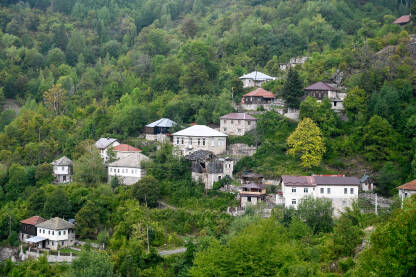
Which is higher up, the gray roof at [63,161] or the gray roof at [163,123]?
the gray roof at [163,123]

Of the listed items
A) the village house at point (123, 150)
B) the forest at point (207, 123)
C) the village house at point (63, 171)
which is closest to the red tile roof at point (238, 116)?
the forest at point (207, 123)

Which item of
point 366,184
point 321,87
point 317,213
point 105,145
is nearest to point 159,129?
point 105,145

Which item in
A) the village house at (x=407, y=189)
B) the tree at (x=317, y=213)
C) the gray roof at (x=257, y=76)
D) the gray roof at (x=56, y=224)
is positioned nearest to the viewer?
the tree at (x=317, y=213)

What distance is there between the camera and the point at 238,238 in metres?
34.5

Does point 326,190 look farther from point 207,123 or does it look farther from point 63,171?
point 63,171

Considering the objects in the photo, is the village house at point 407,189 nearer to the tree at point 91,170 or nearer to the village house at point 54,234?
the village house at point 54,234

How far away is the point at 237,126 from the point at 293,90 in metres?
6.50

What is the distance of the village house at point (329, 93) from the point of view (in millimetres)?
56031

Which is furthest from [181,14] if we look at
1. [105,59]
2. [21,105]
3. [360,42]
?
[360,42]

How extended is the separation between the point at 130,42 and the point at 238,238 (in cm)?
7018

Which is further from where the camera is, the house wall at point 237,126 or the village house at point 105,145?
the village house at point 105,145

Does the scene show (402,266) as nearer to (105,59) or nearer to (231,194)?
(231,194)

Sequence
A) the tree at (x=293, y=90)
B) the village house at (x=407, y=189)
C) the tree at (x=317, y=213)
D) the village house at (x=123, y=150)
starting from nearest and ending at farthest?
the tree at (x=317, y=213) → the village house at (x=407, y=189) → the tree at (x=293, y=90) → the village house at (x=123, y=150)

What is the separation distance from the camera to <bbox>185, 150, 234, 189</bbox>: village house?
50.3 m
